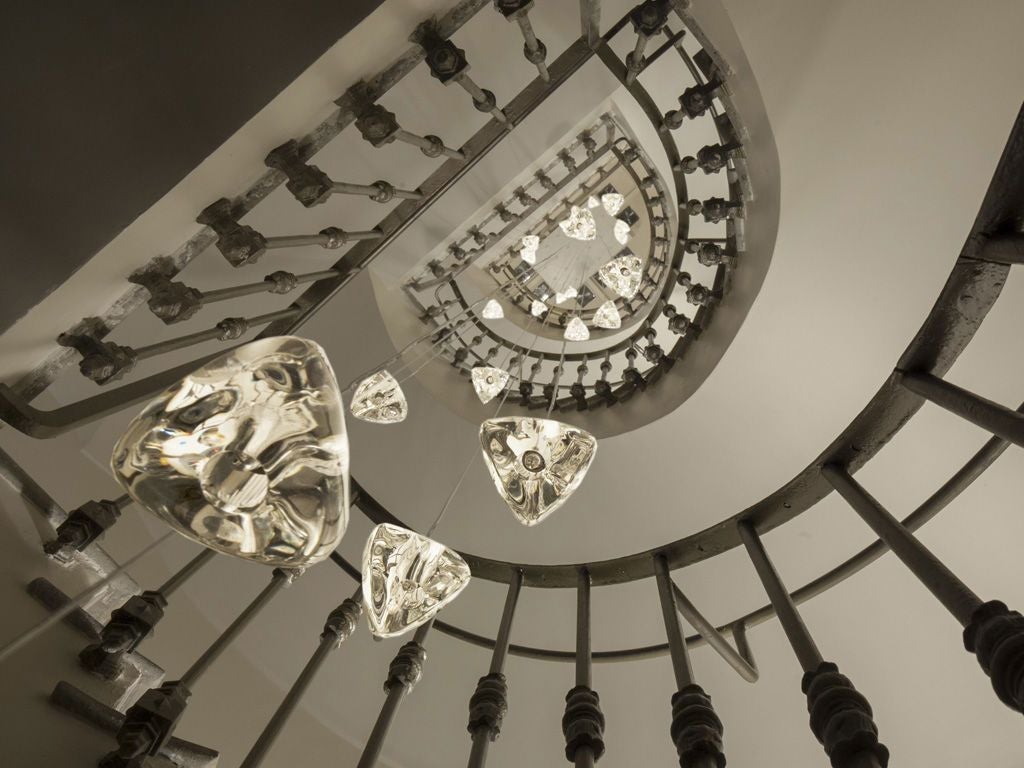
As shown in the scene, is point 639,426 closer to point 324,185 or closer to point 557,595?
point 557,595

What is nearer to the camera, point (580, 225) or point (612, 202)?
A: point (580, 225)

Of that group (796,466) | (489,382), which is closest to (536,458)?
(489,382)

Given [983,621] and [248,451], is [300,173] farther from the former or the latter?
[983,621]

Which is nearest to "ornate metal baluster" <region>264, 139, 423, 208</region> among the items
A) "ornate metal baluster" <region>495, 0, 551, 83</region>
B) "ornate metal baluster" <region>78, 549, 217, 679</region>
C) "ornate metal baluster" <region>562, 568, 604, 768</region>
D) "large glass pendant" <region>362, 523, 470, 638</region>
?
"ornate metal baluster" <region>495, 0, 551, 83</region>

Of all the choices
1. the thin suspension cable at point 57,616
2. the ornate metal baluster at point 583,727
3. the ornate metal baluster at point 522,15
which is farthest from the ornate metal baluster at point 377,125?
the ornate metal baluster at point 583,727

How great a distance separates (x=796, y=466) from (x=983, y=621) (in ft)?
7.66

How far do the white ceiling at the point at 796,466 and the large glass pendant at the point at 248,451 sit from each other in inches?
41.6

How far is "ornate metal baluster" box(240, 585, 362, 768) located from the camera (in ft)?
4.07

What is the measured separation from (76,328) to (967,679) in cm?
432

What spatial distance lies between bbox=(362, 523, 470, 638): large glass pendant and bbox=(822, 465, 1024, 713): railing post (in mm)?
1029

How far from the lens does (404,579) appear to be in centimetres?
162

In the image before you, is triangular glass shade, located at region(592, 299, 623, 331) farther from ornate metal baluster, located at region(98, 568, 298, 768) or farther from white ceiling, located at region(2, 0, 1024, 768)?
ornate metal baluster, located at region(98, 568, 298, 768)

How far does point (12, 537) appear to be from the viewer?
1.67 meters

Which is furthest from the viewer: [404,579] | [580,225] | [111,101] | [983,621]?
[580,225]
